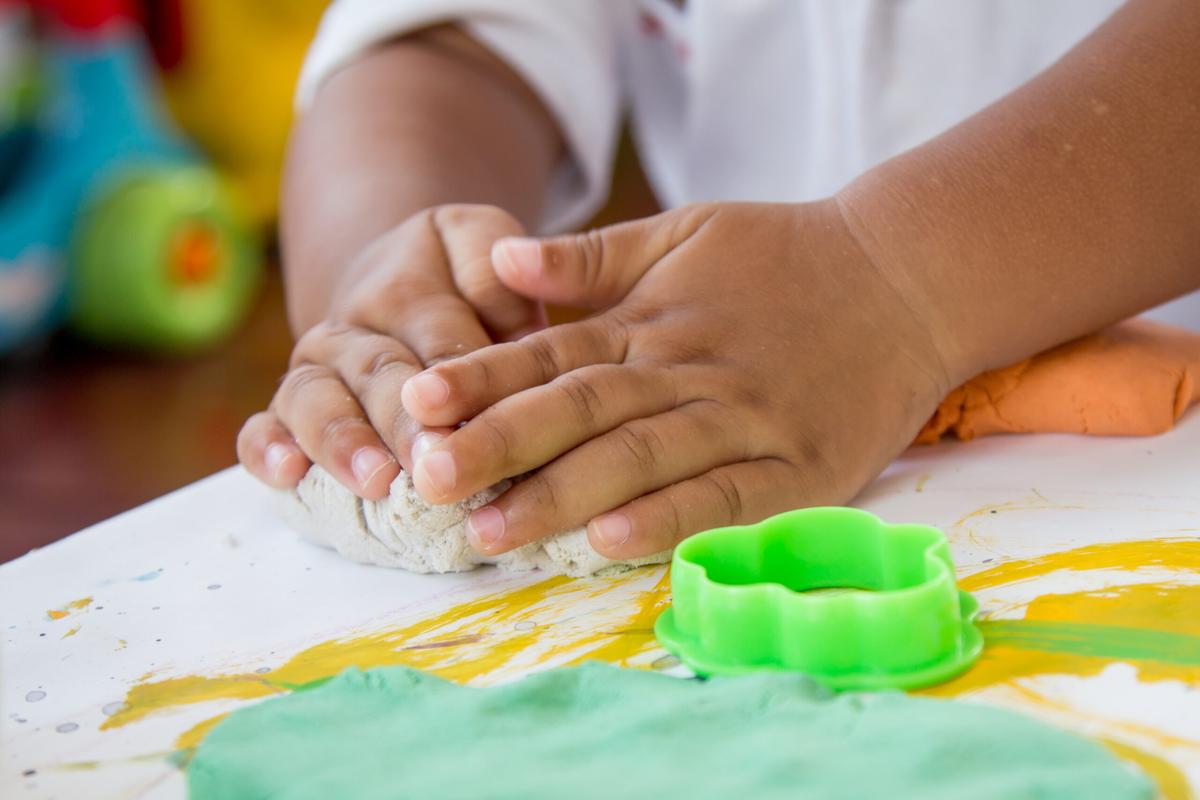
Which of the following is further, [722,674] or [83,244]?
A: [83,244]

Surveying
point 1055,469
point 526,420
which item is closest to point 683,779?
point 526,420

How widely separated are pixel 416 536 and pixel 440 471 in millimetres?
48

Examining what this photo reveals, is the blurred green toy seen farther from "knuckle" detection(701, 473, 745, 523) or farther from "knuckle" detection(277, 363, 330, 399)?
"knuckle" detection(701, 473, 745, 523)

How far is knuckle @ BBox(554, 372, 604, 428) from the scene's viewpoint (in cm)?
52

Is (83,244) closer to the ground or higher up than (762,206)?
higher up

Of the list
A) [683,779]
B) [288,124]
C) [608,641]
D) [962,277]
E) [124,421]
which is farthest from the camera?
[288,124]

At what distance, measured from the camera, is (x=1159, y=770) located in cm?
36

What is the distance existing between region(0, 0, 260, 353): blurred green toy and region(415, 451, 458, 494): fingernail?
1550 mm

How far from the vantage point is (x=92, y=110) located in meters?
1.98

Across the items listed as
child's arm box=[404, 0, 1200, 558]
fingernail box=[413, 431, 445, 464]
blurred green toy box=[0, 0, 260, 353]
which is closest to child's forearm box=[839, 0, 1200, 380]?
child's arm box=[404, 0, 1200, 558]

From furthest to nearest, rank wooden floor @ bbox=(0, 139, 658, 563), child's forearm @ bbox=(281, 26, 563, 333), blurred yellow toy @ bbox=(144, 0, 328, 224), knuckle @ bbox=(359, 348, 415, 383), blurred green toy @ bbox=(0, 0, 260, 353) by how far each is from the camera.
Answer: blurred yellow toy @ bbox=(144, 0, 328, 224)
blurred green toy @ bbox=(0, 0, 260, 353)
wooden floor @ bbox=(0, 139, 658, 563)
child's forearm @ bbox=(281, 26, 563, 333)
knuckle @ bbox=(359, 348, 415, 383)

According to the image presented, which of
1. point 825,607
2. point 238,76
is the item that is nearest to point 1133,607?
point 825,607

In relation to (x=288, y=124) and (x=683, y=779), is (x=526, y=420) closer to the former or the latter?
(x=683, y=779)

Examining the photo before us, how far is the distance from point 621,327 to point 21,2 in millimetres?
1673
